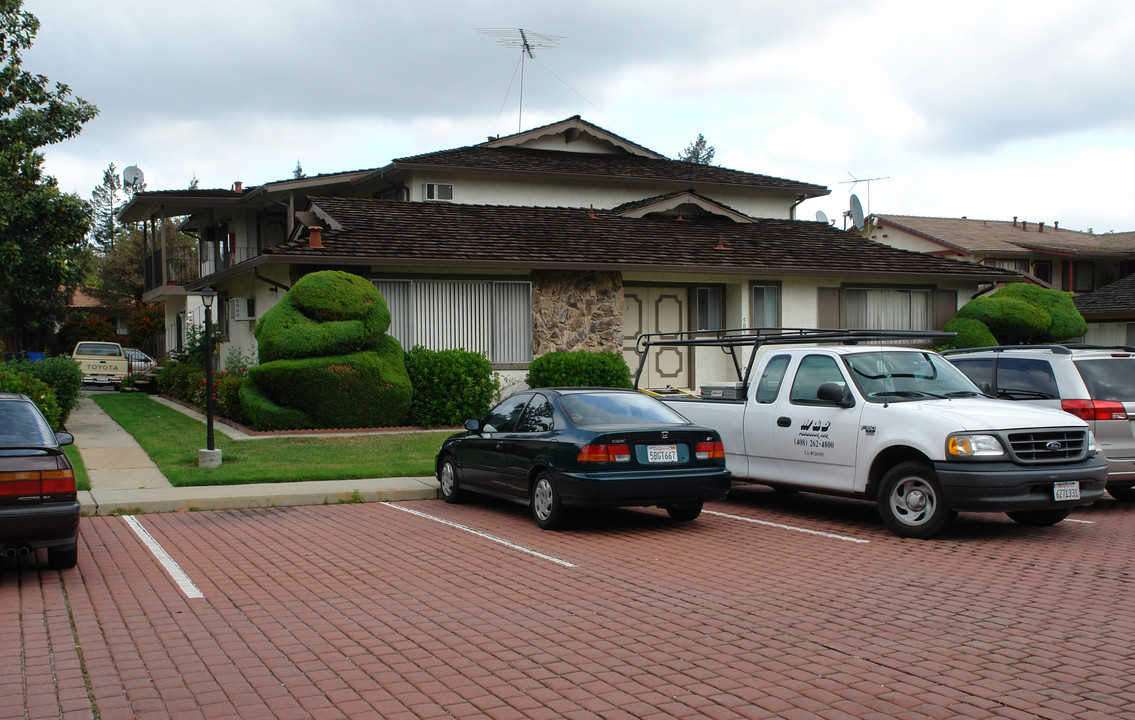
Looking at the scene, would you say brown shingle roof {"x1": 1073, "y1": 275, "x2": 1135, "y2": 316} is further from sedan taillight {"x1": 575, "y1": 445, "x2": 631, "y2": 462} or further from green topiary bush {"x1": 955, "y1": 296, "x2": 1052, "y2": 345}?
sedan taillight {"x1": 575, "y1": 445, "x2": 631, "y2": 462}

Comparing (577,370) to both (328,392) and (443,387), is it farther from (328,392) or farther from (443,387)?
(328,392)

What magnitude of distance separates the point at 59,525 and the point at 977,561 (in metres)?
7.42

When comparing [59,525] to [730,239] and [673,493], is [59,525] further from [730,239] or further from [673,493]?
[730,239]

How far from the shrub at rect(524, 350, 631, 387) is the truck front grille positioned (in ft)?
38.1

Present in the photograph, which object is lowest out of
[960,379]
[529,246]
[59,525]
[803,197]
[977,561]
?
[977,561]

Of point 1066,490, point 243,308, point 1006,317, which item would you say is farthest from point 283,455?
point 1006,317

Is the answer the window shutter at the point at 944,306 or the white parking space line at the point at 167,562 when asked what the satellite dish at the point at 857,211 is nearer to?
the window shutter at the point at 944,306

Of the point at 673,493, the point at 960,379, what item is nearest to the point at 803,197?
the point at 960,379

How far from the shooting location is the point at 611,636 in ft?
19.8

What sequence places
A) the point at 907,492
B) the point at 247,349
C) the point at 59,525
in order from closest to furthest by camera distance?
the point at 59,525 → the point at 907,492 → the point at 247,349

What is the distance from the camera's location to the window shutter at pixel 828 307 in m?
24.7

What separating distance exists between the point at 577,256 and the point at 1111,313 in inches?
1027

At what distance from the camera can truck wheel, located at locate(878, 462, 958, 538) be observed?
8.98 metres

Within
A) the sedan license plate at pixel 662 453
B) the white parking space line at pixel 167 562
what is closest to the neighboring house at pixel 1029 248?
the sedan license plate at pixel 662 453
